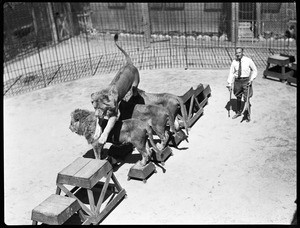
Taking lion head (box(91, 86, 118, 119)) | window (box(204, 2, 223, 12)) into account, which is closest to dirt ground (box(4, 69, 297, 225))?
lion head (box(91, 86, 118, 119))

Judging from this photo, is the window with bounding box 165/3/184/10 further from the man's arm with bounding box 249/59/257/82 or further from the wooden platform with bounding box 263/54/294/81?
the man's arm with bounding box 249/59/257/82

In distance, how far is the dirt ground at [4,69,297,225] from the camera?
759 cm

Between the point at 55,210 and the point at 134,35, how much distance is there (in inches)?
537

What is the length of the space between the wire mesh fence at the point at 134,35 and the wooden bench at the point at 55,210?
331 inches

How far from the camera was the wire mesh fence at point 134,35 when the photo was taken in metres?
15.9

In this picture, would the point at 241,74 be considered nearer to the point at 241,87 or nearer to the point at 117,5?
the point at 241,87

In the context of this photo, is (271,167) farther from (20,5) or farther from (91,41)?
(20,5)

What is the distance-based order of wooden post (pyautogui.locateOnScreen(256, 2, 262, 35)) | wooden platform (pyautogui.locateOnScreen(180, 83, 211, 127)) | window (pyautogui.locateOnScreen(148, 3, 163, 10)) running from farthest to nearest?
window (pyautogui.locateOnScreen(148, 3, 163, 10)) → wooden post (pyautogui.locateOnScreen(256, 2, 262, 35)) → wooden platform (pyautogui.locateOnScreen(180, 83, 211, 127))

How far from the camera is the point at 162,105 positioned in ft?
32.3

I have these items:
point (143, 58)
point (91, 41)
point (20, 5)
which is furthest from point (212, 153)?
point (20, 5)

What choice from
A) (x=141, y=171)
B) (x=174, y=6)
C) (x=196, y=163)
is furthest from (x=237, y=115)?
(x=174, y=6)

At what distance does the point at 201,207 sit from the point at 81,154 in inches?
136

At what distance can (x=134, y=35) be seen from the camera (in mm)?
19344

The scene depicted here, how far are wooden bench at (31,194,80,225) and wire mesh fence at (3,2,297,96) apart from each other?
8.41 meters
